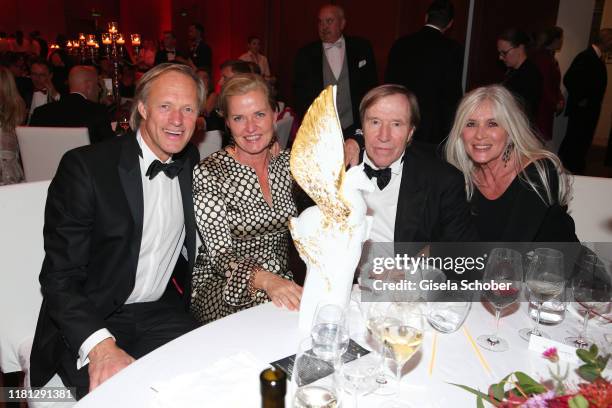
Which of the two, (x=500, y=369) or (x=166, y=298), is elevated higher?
(x=500, y=369)

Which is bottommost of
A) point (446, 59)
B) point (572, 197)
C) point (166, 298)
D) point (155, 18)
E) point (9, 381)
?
point (9, 381)

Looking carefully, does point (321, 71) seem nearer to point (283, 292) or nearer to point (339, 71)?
point (339, 71)

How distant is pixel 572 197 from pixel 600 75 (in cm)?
560

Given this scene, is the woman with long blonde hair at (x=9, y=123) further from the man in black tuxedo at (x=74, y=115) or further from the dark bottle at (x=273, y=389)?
the dark bottle at (x=273, y=389)

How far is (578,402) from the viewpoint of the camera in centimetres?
69

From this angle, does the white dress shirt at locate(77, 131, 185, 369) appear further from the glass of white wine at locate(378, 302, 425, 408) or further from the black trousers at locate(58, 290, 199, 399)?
the glass of white wine at locate(378, 302, 425, 408)

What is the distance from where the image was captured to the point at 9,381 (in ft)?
7.59

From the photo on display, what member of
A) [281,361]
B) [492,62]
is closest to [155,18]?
[492,62]

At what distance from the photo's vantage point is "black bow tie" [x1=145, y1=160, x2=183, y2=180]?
192cm

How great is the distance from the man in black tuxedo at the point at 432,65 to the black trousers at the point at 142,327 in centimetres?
302

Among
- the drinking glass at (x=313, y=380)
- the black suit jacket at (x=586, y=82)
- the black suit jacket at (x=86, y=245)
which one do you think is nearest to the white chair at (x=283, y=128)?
the black suit jacket at (x=86, y=245)

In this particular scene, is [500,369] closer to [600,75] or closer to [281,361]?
[281,361]

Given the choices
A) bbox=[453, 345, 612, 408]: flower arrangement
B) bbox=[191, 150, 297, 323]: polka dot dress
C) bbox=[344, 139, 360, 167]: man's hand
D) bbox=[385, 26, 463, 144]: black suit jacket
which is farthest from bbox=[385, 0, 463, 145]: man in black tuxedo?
bbox=[453, 345, 612, 408]: flower arrangement

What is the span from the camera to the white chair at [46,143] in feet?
11.3
